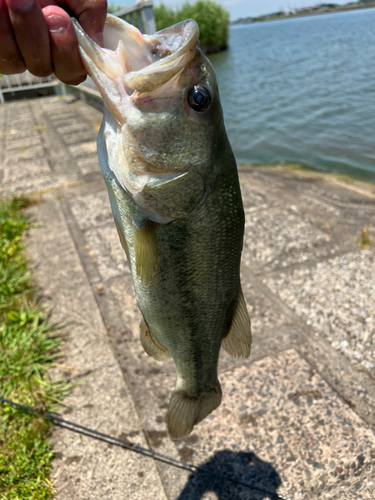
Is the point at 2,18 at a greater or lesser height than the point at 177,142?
greater

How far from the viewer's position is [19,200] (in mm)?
5207

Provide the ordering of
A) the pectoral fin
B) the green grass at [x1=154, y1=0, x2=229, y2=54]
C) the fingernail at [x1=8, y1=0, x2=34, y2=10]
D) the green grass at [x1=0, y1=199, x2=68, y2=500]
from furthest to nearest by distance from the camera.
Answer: the green grass at [x1=154, y1=0, x2=229, y2=54] < the green grass at [x1=0, y1=199, x2=68, y2=500] < the pectoral fin < the fingernail at [x1=8, y1=0, x2=34, y2=10]

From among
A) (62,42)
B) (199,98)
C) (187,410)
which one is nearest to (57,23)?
(62,42)

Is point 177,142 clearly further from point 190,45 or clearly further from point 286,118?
point 286,118

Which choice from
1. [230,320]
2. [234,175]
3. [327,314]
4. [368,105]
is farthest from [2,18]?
[368,105]

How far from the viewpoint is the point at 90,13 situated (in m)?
1.28

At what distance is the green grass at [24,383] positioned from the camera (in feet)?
7.07

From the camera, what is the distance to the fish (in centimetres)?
132

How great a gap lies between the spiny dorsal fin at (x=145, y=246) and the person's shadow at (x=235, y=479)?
1.34m

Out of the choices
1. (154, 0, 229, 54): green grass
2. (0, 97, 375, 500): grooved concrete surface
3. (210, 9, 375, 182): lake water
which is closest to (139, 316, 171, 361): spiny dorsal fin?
(0, 97, 375, 500): grooved concrete surface

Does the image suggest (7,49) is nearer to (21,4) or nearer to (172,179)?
(21,4)

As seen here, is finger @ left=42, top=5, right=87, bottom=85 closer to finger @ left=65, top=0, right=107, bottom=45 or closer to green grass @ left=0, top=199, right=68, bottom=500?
finger @ left=65, top=0, right=107, bottom=45

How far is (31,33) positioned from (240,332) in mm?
1404

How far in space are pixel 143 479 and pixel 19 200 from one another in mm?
4120
